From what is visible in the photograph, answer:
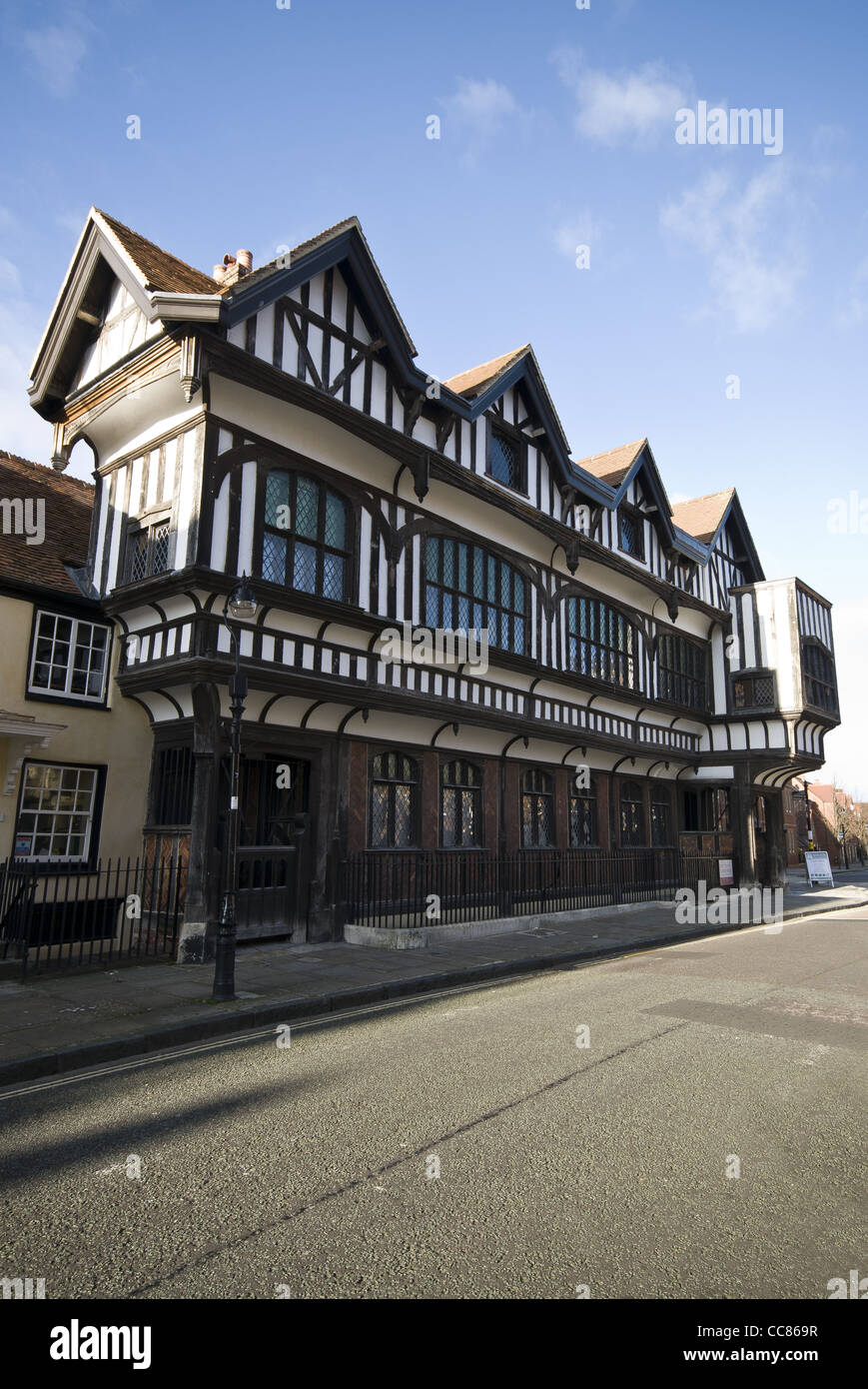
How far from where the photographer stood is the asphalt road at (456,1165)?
10.8ft

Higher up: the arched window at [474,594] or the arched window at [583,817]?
the arched window at [474,594]

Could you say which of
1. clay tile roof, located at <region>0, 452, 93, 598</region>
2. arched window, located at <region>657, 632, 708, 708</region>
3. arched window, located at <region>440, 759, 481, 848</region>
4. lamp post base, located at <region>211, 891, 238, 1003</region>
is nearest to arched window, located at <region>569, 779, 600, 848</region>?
arched window, located at <region>440, 759, 481, 848</region>

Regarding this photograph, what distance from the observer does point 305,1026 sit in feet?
25.8

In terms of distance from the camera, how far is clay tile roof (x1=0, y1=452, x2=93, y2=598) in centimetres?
1266

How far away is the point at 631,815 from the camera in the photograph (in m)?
22.5

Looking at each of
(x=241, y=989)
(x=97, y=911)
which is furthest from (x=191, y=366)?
(x=241, y=989)

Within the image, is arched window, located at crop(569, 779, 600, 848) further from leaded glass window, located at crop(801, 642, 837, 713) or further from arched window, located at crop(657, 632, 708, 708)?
leaded glass window, located at crop(801, 642, 837, 713)

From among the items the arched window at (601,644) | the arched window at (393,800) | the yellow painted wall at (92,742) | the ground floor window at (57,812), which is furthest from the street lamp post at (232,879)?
the arched window at (601,644)

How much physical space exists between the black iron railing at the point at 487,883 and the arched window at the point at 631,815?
562mm

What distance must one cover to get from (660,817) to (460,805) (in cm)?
1008

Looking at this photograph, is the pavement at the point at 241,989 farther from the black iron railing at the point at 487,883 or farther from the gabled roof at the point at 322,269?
the gabled roof at the point at 322,269

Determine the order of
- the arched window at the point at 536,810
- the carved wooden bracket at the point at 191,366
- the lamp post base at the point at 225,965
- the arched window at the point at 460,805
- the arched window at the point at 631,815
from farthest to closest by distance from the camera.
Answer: the arched window at the point at 631,815, the arched window at the point at 536,810, the arched window at the point at 460,805, the carved wooden bracket at the point at 191,366, the lamp post base at the point at 225,965

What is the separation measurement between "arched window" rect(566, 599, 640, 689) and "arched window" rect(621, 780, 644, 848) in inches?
118

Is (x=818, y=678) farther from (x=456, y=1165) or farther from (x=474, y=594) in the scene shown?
(x=456, y=1165)
